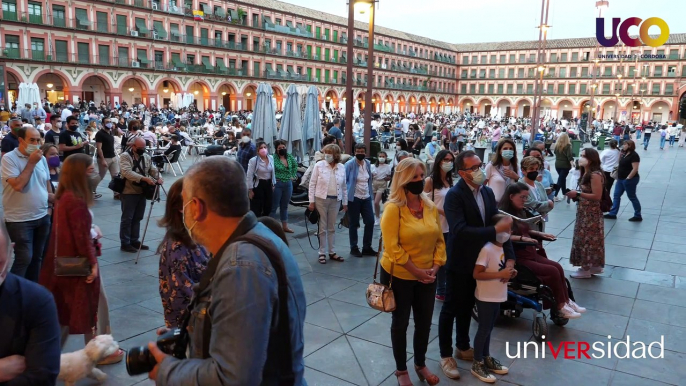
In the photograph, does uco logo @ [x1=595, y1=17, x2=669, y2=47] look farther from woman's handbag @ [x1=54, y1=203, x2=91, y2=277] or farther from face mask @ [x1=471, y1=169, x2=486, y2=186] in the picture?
woman's handbag @ [x1=54, y1=203, x2=91, y2=277]

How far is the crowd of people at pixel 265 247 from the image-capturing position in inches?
54.9

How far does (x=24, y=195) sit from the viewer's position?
4.29m

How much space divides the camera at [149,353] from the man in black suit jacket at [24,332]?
0.49 metres

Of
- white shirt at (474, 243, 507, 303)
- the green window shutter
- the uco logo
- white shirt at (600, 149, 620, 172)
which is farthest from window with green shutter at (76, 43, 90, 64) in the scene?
white shirt at (474, 243, 507, 303)

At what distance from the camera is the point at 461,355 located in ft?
12.6

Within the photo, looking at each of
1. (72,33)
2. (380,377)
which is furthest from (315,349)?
(72,33)

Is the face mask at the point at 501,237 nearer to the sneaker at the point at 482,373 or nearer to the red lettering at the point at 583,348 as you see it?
the sneaker at the point at 482,373

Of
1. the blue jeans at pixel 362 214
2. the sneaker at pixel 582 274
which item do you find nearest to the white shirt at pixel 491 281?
the sneaker at pixel 582 274

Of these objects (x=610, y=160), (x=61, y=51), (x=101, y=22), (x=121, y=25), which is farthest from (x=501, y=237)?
(x=121, y=25)

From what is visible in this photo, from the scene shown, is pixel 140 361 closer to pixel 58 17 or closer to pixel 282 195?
pixel 282 195

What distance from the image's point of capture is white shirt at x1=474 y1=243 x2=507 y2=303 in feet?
11.3

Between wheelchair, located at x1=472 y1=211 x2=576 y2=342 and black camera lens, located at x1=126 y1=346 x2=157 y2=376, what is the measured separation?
3.22 meters

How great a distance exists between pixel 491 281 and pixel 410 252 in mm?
687

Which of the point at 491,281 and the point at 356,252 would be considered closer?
the point at 491,281
